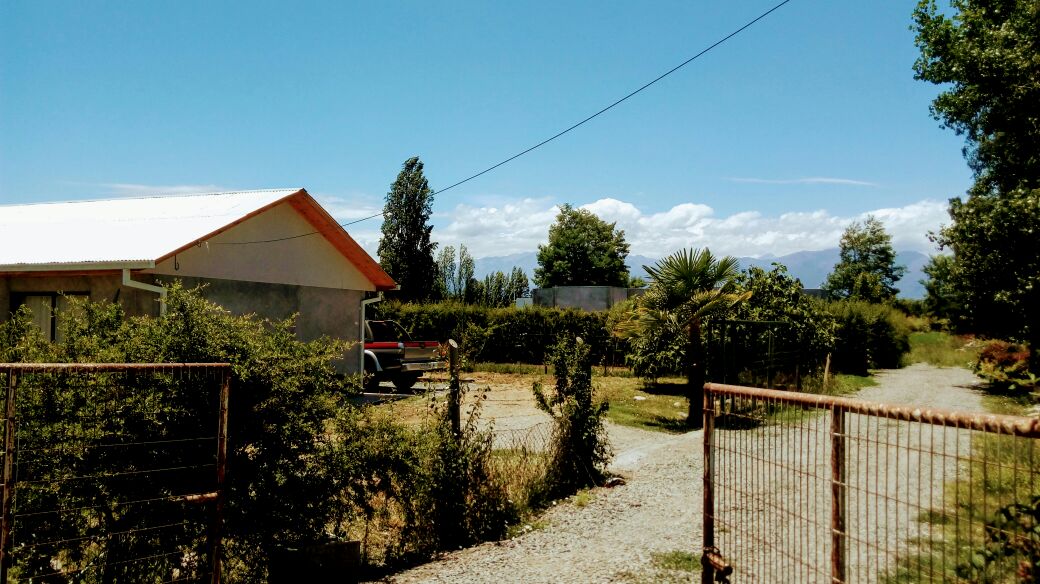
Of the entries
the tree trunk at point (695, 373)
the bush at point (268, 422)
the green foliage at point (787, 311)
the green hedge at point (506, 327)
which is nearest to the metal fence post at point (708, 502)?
the bush at point (268, 422)

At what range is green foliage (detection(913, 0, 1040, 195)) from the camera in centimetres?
1742

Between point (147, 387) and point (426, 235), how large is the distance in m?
41.0

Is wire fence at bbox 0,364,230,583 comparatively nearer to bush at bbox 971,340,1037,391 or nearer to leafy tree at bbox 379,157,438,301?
bush at bbox 971,340,1037,391

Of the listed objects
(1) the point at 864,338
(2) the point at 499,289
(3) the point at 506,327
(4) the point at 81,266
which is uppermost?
(2) the point at 499,289

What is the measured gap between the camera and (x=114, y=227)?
55.6 feet

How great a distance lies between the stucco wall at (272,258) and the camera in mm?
15226

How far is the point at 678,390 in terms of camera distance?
70.9 feet

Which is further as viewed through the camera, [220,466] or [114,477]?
[114,477]

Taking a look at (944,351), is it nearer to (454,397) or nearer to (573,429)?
(573,429)

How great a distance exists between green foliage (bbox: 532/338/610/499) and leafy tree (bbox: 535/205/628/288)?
74.0 m

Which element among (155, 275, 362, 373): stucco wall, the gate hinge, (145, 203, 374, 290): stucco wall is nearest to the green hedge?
(155, 275, 362, 373): stucco wall

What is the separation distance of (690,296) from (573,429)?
6653 millimetres

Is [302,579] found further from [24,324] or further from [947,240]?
[947,240]

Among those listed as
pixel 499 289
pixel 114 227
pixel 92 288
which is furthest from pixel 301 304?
pixel 499 289
